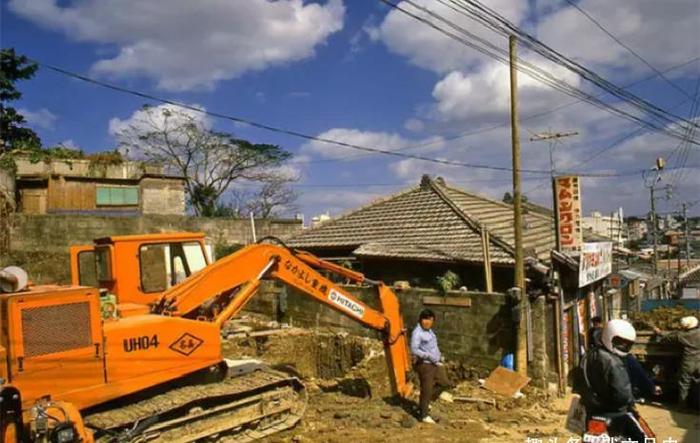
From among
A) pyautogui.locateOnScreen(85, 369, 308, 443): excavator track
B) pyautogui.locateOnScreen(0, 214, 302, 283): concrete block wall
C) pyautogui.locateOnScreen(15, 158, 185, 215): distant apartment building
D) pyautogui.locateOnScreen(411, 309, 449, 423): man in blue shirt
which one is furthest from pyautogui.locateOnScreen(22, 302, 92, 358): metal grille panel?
pyautogui.locateOnScreen(15, 158, 185, 215): distant apartment building

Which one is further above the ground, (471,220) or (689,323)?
(471,220)

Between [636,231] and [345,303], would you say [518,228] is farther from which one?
[636,231]

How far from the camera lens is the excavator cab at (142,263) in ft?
26.5

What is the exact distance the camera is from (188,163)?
29.9 metres

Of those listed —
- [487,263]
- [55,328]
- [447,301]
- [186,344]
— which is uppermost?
[55,328]

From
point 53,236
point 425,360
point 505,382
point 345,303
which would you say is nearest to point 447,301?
point 505,382

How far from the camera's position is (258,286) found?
831cm

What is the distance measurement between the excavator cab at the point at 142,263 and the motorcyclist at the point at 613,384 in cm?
548

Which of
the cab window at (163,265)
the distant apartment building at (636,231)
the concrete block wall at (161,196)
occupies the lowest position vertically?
the distant apartment building at (636,231)

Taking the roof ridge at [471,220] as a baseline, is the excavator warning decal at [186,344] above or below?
below

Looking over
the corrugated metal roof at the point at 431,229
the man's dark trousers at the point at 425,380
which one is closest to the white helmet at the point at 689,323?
the corrugated metal roof at the point at 431,229

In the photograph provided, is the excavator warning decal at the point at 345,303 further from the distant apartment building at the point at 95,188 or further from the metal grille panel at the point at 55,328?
the distant apartment building at the point at 95,188

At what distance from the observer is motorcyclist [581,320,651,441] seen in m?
4.84

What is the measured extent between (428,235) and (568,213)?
4.11 m
